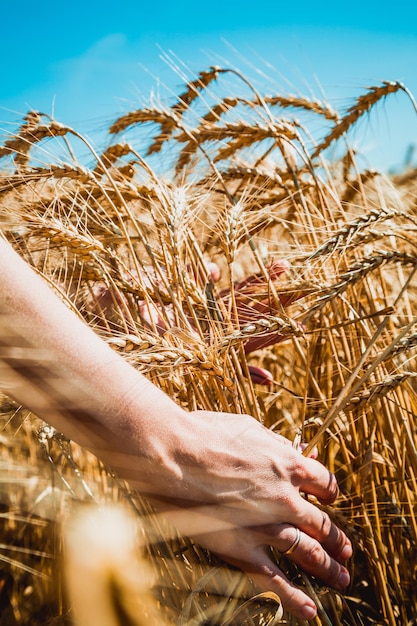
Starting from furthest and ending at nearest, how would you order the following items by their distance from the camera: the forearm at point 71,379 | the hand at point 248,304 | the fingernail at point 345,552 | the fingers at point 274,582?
1. the hand at point 248,304
2. the fingernail at point 345,552
3. the fingers at point 274,582
4. the forearm at point 71,379

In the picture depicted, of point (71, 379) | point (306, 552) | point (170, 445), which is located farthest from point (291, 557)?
point (71, 379)

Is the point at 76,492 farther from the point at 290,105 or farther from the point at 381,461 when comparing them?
the point at 290,105

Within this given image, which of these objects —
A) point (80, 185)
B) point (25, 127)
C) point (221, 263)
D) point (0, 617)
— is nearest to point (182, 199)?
point (80, 185)

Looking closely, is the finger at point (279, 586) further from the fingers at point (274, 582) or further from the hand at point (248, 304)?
the hand at point (248, 304)

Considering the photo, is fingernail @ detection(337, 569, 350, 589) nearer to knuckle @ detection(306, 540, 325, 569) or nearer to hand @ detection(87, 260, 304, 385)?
knuckle @ detection(306, 540, 325, 569)

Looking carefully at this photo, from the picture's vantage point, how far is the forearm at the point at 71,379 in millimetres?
539

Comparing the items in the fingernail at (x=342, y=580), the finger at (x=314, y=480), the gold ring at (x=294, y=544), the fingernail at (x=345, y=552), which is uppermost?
the finger at (x=314, y=480)

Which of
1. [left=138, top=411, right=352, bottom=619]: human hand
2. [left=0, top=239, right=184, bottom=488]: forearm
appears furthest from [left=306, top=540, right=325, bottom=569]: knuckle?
[left=0, top=239, right=184, bottom=488]: forearm

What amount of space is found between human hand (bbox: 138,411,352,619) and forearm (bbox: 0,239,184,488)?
59 mm

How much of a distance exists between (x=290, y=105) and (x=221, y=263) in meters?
0.52

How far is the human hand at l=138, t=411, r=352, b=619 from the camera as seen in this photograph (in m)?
0.63

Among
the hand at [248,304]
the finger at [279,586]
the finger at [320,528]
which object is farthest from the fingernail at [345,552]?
the hand at [248,304]

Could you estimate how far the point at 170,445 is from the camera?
0.60 meters

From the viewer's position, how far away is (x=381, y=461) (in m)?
0.90
